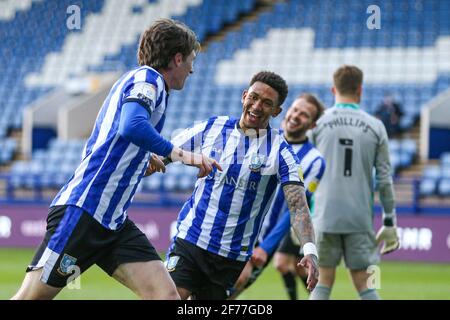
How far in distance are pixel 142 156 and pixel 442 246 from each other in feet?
35.3

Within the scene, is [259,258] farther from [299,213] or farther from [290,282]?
[290,282]

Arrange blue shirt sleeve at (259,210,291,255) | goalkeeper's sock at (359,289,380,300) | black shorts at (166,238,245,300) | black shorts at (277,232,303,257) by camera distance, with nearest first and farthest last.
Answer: black shorts at (166,238,245,300)
blue shirt sleeve at (259,210,291,255)
goalkeeper's sock at (359,289,380,300)
black shorts at (277,232,303,257)

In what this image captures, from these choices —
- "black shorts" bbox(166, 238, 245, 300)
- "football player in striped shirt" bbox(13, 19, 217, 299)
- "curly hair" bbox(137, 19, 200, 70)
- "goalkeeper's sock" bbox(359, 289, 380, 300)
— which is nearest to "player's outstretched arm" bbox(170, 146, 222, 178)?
"football player in striped shirt" bbox(13, 19, 217, 299)

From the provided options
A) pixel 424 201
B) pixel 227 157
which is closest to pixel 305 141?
pixel 227 157

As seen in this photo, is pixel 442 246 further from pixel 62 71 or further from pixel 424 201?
pixel 62 71

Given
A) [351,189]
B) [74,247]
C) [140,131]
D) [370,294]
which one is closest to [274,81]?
[140,131]

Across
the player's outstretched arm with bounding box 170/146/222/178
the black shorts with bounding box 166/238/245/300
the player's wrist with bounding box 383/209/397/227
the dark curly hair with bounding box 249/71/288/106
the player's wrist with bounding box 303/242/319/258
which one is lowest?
the black shorts with bounding box 166/238/245/300

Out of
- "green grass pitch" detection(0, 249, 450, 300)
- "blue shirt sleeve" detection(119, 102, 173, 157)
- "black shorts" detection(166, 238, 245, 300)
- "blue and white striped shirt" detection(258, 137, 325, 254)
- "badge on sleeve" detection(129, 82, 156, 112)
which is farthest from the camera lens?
"green grass pitch" detection(0, 249, 450, 300)

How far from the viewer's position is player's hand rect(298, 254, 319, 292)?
4.75 metres

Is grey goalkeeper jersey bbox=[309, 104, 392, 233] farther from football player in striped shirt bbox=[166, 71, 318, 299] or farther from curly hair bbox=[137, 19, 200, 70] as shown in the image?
curly hair bbox=[137, 19, 200, 70]

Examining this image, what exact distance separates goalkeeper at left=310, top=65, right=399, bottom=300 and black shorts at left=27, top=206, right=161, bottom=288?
8.77 feet

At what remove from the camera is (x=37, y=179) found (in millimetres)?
18750

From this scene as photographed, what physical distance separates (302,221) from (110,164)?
115cm

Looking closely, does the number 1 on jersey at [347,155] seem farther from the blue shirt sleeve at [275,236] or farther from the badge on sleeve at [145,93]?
the badge on sleeve at [145,93]
